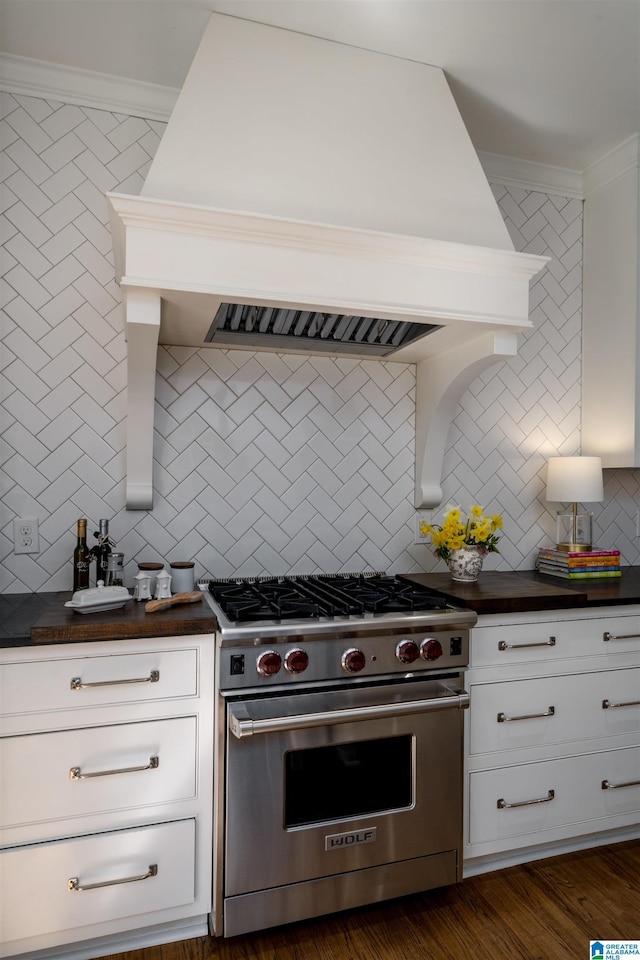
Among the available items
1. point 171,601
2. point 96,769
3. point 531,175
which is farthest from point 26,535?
point 531,175

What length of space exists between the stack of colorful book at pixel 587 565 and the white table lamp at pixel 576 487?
0.17 ft

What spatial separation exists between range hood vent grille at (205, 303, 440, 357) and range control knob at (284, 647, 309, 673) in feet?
3.37

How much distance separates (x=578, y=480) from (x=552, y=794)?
120cm

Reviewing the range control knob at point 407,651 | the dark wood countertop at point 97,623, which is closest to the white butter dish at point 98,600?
the dark wood countertop at point 97,623

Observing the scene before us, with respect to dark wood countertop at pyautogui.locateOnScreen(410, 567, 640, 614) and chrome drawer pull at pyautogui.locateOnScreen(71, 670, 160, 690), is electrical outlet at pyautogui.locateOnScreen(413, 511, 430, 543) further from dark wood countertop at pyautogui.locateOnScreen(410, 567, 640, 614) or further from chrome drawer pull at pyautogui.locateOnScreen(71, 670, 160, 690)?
chrome drawer pull at pyautogui.locateOnScreen(71, 670, 160, 690)

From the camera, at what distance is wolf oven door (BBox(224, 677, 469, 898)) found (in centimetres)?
168

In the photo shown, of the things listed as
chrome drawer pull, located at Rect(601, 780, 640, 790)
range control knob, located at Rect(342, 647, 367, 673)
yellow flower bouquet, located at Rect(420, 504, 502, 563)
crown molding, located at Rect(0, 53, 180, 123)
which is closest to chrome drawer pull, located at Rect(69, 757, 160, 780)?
range control knob, located at Rect(342, 647, 367, 673)

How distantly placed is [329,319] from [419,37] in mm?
913

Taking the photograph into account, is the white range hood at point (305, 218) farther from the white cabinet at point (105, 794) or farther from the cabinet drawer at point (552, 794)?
the cabinet drawer at point (552, 794)

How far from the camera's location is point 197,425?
7.55 ft

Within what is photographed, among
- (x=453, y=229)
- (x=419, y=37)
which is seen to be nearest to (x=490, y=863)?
(x=453, y=229)

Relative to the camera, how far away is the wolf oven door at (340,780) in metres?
1.68

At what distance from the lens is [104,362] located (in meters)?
2.20

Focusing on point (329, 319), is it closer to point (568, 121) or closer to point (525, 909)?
point (568, 121)
